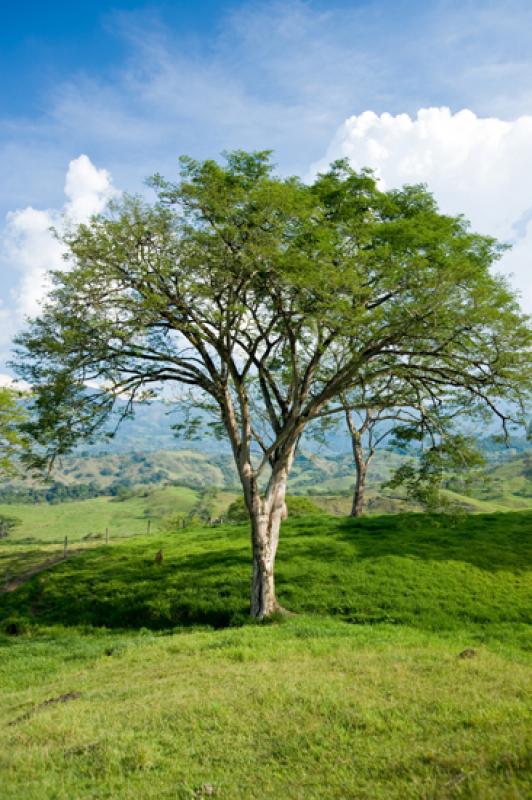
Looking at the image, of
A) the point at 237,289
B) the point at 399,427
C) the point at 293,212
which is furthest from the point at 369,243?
the point at 399,427

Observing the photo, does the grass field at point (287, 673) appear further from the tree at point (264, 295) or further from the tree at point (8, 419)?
the tree at point (8, 419)

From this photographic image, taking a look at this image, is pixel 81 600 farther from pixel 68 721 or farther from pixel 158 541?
pixel 68 721

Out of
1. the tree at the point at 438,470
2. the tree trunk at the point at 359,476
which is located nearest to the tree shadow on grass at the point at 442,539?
the tree at the point at 438,470

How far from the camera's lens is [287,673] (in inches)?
511

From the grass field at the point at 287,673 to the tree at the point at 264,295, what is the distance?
16.5 feet

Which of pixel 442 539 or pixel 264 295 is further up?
pixel 264 295

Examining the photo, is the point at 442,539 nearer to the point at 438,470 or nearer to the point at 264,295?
the point at 438,470

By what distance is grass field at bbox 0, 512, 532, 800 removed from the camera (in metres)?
7.60

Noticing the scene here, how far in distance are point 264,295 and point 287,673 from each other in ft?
48.2

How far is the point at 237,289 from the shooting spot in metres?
21.0

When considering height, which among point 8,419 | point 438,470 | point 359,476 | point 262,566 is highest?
point 8,419

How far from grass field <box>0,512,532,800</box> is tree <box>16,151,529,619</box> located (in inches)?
198

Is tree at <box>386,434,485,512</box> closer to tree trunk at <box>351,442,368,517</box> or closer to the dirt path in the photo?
tree trunk at <box>351,442,368,517</box>

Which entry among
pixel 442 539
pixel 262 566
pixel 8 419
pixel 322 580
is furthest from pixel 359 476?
pixel 8 419
